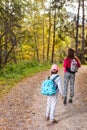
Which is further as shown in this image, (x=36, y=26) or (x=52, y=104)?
(x=36, y=26)

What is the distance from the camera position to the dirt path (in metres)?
9.02

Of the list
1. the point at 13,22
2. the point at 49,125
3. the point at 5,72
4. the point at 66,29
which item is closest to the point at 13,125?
the point at 49,125

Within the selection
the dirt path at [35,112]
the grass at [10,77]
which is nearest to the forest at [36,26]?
the grass at [10,77]

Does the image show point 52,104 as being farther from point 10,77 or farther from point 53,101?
point 10,77

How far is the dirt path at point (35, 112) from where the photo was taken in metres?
9.02

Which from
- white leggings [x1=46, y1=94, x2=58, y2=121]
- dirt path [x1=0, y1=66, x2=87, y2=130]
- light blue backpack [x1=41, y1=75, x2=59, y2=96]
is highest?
light blue backpack [x1=41, y1=75, x2=59, y2=96]

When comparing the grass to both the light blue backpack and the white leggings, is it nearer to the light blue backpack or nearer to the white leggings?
the white leggings

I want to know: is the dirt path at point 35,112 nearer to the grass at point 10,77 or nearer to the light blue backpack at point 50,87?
the light blue backpack at point 50,87

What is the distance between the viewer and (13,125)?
362 inches

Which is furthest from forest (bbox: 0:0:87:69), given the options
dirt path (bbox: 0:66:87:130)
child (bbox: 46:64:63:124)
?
child (bbox: 46:64:63:124)

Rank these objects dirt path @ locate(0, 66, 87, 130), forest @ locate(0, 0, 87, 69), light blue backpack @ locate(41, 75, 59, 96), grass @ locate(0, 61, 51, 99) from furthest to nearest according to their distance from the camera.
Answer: forest @ locate(0, 0, 87, 69) → grass @ locate(0, 61, 51, 99) → light blue backpack @ locate(41, 75, 59, 96) → dirt path @ locate(0, 66, 87, 130)

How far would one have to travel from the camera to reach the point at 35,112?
34.7 feet

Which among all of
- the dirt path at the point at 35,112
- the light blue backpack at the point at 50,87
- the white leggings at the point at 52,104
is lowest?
the dirt path at the point at 35,112

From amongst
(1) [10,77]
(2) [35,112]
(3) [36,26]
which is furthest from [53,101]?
(3) [36,26]
